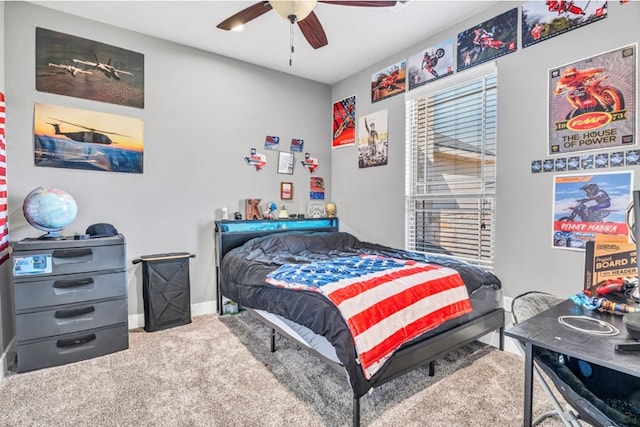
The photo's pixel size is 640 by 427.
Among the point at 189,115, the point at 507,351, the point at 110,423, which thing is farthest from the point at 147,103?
the point at 507,351

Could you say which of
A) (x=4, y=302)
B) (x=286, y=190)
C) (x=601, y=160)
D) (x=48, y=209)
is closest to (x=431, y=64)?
(x=601, y=160)

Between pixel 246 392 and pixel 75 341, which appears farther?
pixel 75 341

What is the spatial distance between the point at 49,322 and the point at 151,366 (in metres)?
0.83

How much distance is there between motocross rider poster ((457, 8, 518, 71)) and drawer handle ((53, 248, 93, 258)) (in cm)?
367

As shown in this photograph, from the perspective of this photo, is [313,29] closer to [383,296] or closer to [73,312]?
[383,296]

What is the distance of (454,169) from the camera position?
3.09 m

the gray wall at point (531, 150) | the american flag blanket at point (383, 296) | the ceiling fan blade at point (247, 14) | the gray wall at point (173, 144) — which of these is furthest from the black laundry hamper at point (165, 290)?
the gray wall at point (531, 150)

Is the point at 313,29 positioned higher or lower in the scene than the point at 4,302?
higher

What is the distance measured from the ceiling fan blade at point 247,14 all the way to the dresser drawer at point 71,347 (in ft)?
8.57

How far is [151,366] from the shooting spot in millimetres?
2332

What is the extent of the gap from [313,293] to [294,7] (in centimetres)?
176

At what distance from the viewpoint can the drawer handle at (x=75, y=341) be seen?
236cm

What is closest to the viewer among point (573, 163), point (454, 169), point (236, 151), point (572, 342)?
point (572, 342)

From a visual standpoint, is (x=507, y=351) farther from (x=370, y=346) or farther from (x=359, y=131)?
(x=359, y=131)
